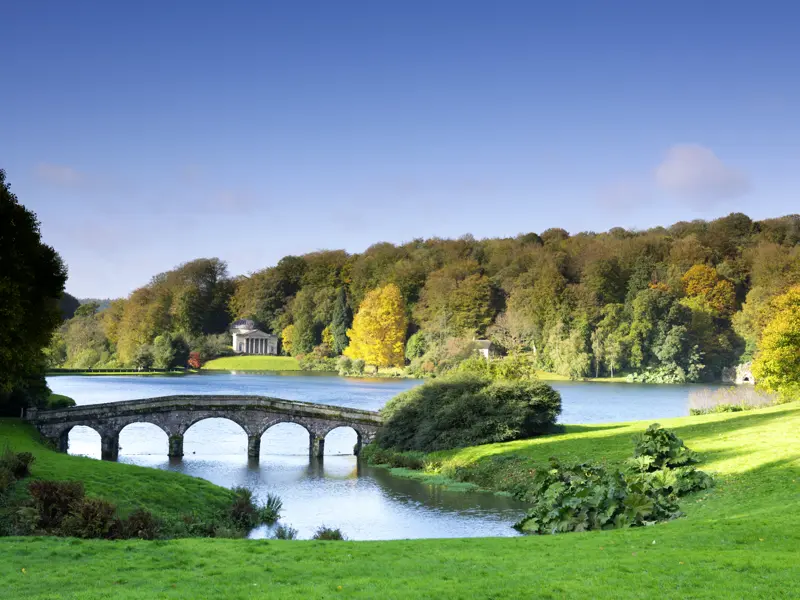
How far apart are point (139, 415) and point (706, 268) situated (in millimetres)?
79656

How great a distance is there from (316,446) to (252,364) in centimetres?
7439

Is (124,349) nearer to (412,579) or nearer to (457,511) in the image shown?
(457,511)

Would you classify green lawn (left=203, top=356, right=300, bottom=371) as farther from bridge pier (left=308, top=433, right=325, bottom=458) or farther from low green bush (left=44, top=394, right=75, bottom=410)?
bridge pier (left=308, top=433, right=325, bottom=458)

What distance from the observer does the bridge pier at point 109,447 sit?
146ft

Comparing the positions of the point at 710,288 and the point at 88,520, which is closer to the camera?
the point at 88,520

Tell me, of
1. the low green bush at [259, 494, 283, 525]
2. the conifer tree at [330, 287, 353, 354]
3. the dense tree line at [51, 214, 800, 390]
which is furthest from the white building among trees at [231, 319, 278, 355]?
the low green bush at [259, 494, 283, 525]

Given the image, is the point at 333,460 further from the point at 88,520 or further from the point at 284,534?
the point at 88,520

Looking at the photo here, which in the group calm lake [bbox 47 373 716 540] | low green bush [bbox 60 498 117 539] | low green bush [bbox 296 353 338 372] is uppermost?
low green bush [bbox 296 353 338 372]

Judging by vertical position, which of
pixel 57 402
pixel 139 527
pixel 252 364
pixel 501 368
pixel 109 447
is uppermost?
pixel 501 368

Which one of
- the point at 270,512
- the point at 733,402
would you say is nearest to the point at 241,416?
the point at 270,512

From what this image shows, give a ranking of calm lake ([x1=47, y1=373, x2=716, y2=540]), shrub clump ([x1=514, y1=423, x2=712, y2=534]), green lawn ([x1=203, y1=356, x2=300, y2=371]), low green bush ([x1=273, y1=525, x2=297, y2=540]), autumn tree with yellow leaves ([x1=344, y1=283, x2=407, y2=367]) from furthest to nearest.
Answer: green lawn ([x1=203, y1=356, x2=300, y2=371]) → autumn tree with yellow leaves ([x1=344, y1=283, x2=407, y2=367]) → calm lake ([x1=47, y1=373, x2=716, y2=540]) → low green bush ([x1=273, y1=525, x2=297, y2=540]) → shrub clump ([x1=514, y1=423, x2=712, y2=534])

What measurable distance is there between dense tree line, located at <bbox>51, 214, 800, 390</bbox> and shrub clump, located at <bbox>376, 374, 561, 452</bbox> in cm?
4650

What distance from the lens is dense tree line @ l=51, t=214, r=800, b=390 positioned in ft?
313

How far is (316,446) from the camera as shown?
46.2 metres
